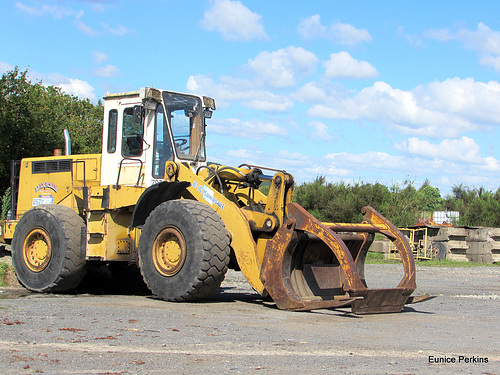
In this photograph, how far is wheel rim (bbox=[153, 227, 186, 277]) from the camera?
9234mm

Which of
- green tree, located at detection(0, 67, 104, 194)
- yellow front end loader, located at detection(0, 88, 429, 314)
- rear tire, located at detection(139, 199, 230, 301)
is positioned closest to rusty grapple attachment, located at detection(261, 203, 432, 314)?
yellow front end loader, located at detection(0, 88, 429, 314)

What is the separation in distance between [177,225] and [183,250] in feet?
1.26

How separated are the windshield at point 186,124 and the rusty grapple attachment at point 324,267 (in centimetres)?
296

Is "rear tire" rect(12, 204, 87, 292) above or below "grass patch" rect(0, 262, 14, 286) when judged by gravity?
above

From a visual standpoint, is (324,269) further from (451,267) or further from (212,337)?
(451,267)

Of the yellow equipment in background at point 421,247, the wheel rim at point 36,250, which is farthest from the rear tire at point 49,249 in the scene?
the yellow equipment in background at point 421,247

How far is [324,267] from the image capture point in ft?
31.0

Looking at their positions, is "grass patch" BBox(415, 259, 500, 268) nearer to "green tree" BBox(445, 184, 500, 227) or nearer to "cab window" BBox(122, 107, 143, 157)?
"green tree" BBox(445, 184, 500, 227)

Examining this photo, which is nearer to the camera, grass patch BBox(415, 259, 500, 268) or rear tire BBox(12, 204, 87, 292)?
rear tire BBox(12, 204, 87, 292)

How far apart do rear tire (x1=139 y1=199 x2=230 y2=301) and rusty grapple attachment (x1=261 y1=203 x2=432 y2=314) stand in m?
0.74

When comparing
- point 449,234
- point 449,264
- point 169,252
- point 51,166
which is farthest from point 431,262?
point 169,252

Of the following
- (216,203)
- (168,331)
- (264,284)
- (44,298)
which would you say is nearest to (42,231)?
(44,298)

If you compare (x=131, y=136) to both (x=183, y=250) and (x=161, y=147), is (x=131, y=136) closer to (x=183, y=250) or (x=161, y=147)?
(x=161, y=147)

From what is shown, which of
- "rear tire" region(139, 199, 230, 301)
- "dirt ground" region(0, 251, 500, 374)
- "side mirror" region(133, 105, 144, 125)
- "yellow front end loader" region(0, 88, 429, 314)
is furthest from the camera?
"side mirror" region(133, 105, 144, 125)
